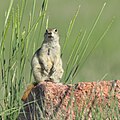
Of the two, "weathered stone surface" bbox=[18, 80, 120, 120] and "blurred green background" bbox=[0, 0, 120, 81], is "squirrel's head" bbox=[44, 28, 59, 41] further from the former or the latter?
"blurred green background" bbox=[0, 0, 120, 81]

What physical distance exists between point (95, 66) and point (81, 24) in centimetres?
543

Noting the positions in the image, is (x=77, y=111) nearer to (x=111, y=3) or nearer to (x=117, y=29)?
(x=117, y=29)

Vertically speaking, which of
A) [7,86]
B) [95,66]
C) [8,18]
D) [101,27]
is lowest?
[7,86]

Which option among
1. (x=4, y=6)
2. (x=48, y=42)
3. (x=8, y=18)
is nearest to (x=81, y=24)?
(x=4, y=6)

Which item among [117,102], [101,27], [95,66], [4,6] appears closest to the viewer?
[117,102]

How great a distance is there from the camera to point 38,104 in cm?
591

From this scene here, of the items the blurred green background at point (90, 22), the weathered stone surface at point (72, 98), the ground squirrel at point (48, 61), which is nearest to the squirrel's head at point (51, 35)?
the ground squirrel at point (48, 61)

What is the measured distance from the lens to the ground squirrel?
276 inches

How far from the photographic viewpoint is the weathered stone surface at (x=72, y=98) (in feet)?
18.5

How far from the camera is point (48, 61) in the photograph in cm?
729

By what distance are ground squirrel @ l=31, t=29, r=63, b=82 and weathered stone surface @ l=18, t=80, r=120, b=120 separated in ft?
3.56

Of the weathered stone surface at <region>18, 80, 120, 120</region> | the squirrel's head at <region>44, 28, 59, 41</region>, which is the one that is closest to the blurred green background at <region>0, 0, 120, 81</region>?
the squirrel's head at <region>44, 28, 59, 41</region>

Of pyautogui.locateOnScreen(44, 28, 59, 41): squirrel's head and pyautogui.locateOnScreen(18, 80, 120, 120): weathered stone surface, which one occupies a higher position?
pyautogui.locateOnScreen(44, 28, 59, 41): squirrel's head

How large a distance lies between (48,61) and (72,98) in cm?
169
